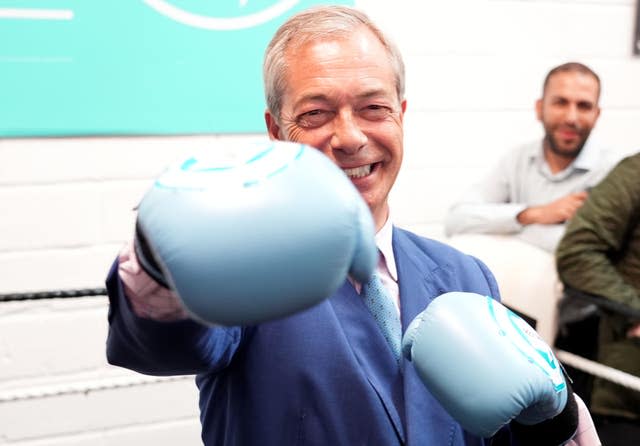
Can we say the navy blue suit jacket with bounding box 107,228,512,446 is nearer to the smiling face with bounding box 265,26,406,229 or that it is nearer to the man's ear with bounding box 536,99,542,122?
the smiling face with bounding box 265,26,406,229

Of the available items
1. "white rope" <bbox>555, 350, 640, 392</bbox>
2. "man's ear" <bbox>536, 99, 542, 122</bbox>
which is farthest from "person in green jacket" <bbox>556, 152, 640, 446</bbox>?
"man's ear" <bbox>536, 99, 542, 122</bbox>

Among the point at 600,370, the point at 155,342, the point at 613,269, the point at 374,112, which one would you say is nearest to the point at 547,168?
the point at 613,269

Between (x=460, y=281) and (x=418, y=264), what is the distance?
73 mm

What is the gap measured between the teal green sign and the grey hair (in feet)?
3.05

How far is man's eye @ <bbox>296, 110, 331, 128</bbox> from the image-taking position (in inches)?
36.0

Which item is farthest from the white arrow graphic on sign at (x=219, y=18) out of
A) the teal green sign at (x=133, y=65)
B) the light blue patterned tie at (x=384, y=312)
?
the light blue patterned tie at (x=384, y=312)

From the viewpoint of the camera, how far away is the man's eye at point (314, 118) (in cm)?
91

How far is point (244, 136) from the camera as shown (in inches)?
75.1

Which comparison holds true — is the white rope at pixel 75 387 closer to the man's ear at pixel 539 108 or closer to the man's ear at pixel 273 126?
the man's ear at pixel 273 126

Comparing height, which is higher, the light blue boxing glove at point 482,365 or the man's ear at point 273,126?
the man's ear at point 273,126

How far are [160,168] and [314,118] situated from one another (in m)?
1.04

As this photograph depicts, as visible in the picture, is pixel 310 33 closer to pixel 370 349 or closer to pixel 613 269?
pixel 370 349

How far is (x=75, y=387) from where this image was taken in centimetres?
166

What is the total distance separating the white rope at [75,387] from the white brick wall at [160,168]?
2 cm
